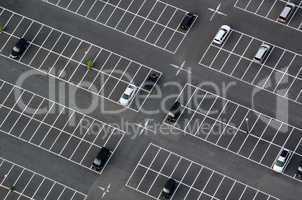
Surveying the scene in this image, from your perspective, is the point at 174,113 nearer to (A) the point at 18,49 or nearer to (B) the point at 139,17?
(B) the point at 139,17

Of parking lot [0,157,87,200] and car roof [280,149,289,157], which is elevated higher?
car roof [280,149,289,157]

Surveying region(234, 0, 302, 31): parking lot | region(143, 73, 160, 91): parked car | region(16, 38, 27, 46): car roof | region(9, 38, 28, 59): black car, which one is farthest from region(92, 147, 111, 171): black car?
region(234, 0, 302, 31): parking lot

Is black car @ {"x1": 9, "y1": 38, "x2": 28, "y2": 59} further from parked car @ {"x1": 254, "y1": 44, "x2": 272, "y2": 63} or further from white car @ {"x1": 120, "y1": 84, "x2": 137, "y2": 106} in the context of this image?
parked car @ {"x1": 254, "y1": 44, "x2": 272, "y2": 63}

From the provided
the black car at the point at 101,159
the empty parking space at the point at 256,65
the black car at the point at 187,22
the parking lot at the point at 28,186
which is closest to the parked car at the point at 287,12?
the empty parking space at the point at 256,65

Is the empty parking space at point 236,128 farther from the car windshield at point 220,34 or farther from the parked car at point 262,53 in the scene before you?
the car windshield at point 220,34

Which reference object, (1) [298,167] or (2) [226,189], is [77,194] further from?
(1) [298,167]

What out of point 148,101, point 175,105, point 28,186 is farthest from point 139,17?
point 28,186
